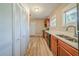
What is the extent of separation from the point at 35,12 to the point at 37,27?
40 centimetres

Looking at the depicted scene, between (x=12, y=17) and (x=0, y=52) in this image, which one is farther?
(x=12, y=17)

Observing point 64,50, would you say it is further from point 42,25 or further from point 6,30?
point 6,30

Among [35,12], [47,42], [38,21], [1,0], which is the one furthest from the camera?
[47,42]

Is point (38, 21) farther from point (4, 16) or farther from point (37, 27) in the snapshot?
point (4, 16)

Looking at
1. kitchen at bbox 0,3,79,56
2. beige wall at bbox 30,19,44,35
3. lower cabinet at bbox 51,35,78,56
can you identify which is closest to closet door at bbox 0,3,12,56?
kitchen at bbox 0,3,79,56

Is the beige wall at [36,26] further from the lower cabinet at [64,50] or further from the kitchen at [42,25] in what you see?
the lower cabinet at [64,50]

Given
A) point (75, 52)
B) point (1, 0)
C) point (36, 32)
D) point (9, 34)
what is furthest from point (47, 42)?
point (1, 0)

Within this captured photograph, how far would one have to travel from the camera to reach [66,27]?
6.55 ft

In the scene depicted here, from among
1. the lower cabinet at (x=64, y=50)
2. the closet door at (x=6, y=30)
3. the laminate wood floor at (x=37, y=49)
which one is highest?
the closet door at (x=6, y=30)

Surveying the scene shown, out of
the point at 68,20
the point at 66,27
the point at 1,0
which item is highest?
the point at 1,0

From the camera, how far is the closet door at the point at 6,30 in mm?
1453

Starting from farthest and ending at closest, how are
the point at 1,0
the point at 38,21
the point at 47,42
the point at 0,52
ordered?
the point at 47,42 → the point at 38,21 → the point at 0,52 → the point at 1,0

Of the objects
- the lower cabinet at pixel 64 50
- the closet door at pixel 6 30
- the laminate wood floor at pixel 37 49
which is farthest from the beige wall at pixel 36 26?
the closet door at pixel 6 30

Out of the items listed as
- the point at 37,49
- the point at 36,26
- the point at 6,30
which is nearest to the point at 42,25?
the point at 36,26
